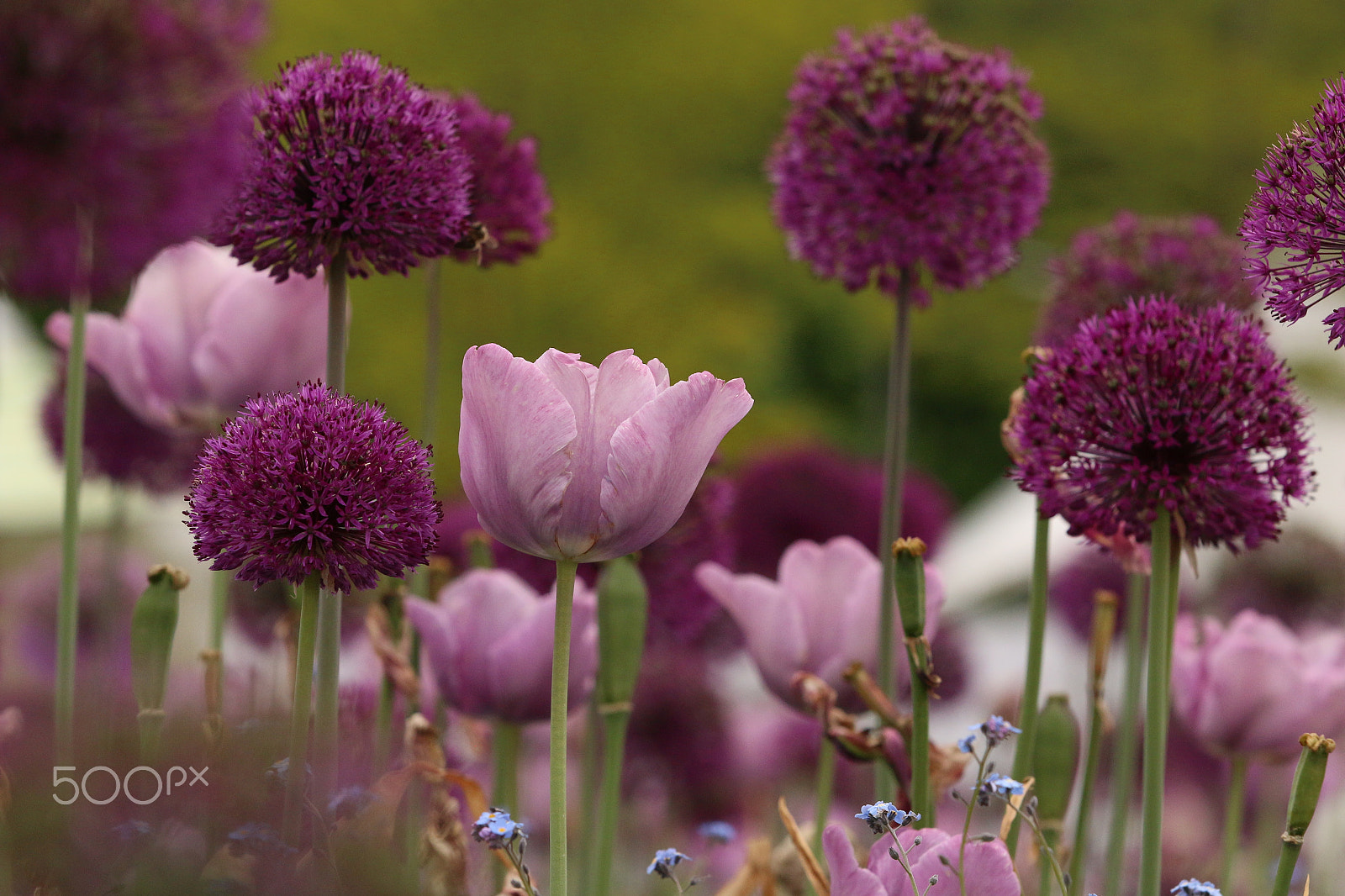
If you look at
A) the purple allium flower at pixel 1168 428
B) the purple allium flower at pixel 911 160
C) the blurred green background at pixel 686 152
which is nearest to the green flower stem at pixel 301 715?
the purple allium flower at pixel 1168 428

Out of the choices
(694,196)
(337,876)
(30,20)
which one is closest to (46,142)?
(30,20)

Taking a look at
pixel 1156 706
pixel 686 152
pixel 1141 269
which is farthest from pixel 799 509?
pixel 686 152

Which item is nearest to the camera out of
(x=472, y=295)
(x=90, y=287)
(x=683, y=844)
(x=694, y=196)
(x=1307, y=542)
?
(x=90, y=287)

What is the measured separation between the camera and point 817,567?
829 millimetres

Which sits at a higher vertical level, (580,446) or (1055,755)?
(580,446)

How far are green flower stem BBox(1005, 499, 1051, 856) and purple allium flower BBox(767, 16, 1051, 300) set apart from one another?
217 mm

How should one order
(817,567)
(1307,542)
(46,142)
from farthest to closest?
(1307,542) → (817,567) → (46,142)

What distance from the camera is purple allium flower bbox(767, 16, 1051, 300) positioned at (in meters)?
0.81

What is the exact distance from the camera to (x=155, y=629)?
552mm

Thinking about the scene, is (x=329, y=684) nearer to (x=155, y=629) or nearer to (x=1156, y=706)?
(x=155, y=629)

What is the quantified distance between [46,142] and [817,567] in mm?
481

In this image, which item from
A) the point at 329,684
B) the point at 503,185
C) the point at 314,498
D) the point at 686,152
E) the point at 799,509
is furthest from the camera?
the point at 686,152

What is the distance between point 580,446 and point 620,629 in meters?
0.21

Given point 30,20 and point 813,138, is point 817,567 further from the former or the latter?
point 30,20
